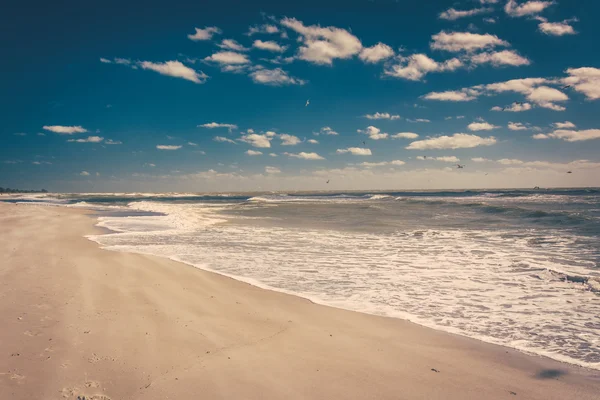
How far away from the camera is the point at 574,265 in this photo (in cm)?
995

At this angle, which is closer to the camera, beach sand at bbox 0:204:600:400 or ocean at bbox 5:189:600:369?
beach sand at bbox 0:204:600:400

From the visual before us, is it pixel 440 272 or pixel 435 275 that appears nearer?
pixel 435 275

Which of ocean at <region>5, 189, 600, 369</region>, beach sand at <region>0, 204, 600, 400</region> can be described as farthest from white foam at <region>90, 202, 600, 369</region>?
beach sand at <region>0, 204, 600, 400</region>

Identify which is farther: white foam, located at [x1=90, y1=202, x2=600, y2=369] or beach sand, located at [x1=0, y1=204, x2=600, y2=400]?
white foam, located at [x1=90, y1=202, x2=600, y2=369]

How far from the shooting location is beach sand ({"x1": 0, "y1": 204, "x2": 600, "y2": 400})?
3.62m

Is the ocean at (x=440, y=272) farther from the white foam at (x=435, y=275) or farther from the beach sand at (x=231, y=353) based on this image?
the beach sand at (x=231, y=353)

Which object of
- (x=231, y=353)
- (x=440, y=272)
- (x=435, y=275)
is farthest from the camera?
(x=440, y=272)

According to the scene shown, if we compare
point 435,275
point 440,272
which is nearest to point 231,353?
point 435,275

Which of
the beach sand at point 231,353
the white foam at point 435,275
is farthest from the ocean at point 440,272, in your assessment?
the beach sand at point 231,353

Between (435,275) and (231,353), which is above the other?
(231,353)

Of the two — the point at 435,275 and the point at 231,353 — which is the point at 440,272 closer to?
the point at 435,275

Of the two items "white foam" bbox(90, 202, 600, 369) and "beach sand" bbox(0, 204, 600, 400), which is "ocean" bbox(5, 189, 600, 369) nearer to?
"white foam" bbox(90, 202, 600, 369)

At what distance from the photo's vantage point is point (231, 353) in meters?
4.37

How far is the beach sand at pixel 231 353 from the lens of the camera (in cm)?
362
